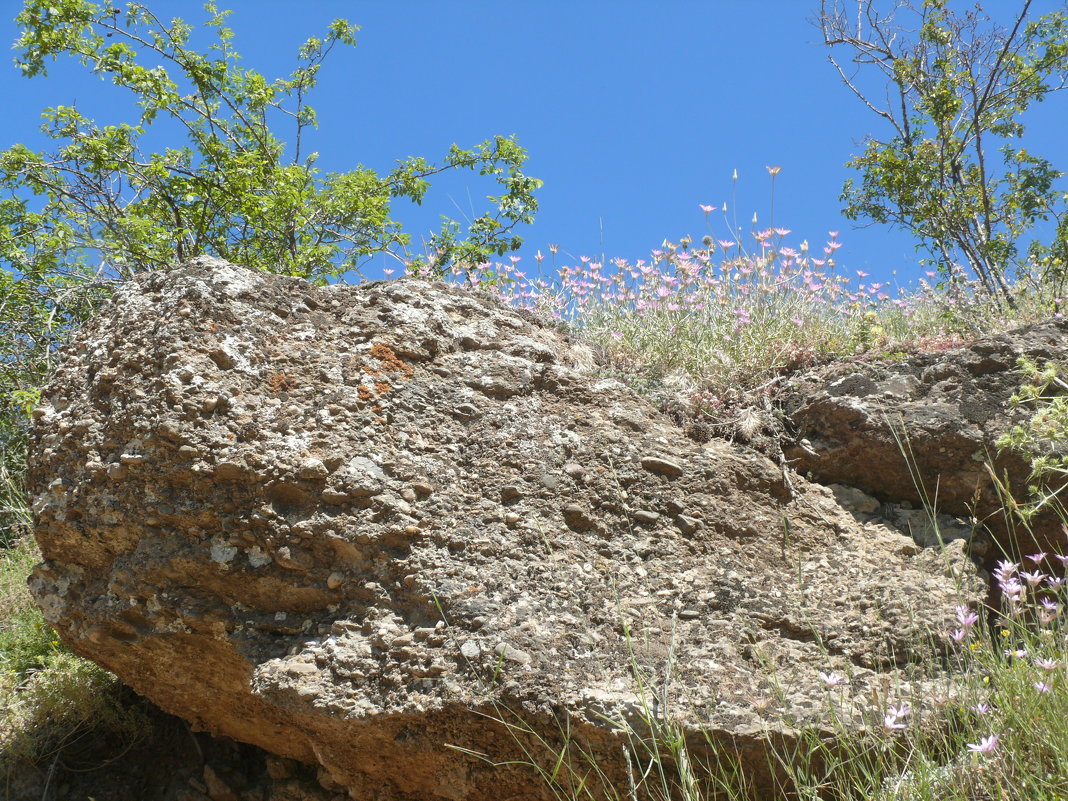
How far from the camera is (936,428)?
3.70 metres

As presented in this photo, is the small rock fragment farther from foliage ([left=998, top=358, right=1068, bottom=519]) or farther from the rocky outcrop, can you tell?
foliage ([left=998, top=358, right=1068, bottom=519])

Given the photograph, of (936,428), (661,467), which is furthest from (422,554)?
(936,428)

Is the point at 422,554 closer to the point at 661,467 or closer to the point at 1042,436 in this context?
the point at 661,467

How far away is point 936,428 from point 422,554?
2.24 m

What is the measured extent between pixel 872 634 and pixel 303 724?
79.9 inches

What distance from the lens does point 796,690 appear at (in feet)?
9.26

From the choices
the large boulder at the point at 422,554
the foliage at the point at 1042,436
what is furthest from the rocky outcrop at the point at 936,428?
the large boulder at the point at 422,554

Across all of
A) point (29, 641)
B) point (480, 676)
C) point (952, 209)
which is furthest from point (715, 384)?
point (952, 209)

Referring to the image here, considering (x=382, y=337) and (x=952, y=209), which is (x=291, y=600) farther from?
(x=952, y=209)

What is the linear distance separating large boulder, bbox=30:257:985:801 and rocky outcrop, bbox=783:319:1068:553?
9.3 inches

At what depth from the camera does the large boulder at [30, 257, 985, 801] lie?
285cm

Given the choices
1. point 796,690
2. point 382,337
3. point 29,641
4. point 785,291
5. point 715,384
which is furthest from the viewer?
point 785,291

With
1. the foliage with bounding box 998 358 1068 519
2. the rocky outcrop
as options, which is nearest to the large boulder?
the rocky outcrop

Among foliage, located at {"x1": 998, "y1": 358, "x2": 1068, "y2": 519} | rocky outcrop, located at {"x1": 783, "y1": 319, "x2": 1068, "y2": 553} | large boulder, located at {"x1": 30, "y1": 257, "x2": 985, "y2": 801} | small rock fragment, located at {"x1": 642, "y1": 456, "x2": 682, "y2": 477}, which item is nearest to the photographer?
large boulder, located at {"x1": 30, "y1": 257, "x2": 985, "y2": 801}
